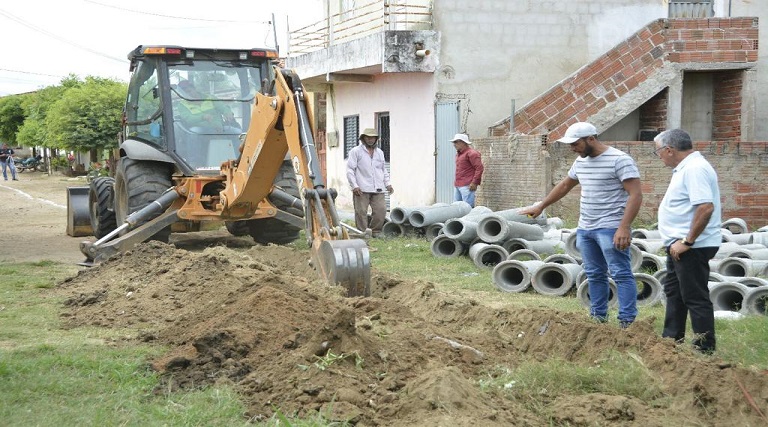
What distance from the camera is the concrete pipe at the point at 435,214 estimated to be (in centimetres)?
1451

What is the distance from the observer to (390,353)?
241 inches

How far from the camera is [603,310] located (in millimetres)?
7766

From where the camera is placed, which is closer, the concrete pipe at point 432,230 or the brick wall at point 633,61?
the concrete pipe at point 432,230

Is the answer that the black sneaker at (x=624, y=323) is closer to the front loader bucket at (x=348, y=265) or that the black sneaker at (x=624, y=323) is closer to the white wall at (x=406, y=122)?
the front loader bucket at (x=348, y=265)

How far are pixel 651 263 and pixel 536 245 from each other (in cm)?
177

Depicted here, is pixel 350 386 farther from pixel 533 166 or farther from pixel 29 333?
pixel 533 166

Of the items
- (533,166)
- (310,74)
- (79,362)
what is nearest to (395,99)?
(310,74)

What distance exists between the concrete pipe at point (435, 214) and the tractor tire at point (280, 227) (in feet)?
6.37

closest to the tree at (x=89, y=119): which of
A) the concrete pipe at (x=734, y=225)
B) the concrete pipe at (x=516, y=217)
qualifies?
the concrete pipe at (x=516, y=217)

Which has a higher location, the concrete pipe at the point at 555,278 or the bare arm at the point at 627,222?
the bare arm at the point at 627,222

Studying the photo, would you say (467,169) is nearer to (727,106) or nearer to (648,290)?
(727,106)

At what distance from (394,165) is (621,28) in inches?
223

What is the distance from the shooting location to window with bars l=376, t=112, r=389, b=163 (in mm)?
21047

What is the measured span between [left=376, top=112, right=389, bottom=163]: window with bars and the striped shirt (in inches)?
532
